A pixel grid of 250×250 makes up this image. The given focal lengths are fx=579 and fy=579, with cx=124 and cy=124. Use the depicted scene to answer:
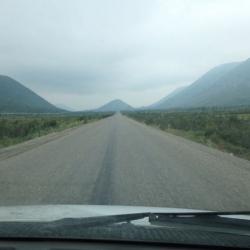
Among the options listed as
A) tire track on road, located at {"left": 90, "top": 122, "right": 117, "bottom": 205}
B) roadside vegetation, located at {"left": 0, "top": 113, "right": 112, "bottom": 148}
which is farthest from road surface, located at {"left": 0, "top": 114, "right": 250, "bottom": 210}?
roadside vegetation, located at {"left": 0, "top": 113, "right": 112, "bottom": 148}

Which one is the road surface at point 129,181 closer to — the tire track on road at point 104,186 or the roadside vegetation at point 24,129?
the tire track on road at point 104,186

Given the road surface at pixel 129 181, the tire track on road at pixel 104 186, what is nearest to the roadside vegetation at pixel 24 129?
the road surface at pixel 129 181

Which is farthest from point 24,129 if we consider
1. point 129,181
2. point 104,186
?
point 104,186

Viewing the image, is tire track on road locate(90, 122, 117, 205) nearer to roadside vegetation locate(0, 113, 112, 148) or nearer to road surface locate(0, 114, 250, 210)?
road surface locate(0, 114, 250, 210)

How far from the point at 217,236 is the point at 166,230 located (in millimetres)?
329

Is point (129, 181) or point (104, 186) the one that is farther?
point (129, 181)

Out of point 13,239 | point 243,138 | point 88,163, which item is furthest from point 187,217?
point 243,138

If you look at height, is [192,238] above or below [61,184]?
above

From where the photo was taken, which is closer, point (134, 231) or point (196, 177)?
point (134, 231)

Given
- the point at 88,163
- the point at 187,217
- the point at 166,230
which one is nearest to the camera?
the point at 166,230

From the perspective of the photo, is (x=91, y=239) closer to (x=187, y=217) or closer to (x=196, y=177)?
(x=187, y=217)

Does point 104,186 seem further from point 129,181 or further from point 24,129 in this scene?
point 24,129

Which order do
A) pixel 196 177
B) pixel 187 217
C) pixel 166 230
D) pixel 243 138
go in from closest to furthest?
pixel 166 230, pixel 187 217, pixel 196 177, pixel 243 138

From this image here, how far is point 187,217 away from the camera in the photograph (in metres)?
4.31
